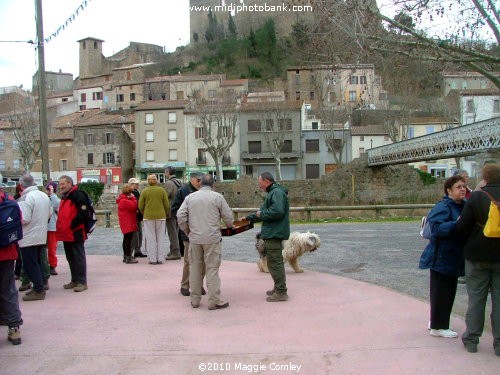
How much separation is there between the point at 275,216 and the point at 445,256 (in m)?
2.30

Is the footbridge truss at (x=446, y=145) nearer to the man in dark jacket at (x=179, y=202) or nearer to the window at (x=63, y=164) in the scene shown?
the man in dark jacket at (x=179, y=202)

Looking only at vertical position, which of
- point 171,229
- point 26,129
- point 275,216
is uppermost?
point 26,129

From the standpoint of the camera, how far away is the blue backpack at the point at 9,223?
5.14 meters

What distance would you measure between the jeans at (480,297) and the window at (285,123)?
4957 cm

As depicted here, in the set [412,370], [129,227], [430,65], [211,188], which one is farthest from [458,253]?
[430,65]

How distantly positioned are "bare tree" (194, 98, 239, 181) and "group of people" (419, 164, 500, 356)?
151 feet

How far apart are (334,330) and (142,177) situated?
188ft

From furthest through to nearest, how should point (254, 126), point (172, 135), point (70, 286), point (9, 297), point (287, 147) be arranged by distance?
point (172, 135) → point (287, 147) → point (254, 126) → point (70, 286) → point (9, 297)

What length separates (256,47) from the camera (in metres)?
91.5

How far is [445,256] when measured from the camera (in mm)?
5043

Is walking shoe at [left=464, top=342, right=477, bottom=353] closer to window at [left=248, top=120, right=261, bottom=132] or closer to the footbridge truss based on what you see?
the footbridge truss

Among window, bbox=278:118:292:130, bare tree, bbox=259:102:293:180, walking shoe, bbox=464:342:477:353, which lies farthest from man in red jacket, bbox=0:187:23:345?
window, bbox=278:118:292:130

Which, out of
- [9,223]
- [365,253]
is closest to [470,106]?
[365,253]

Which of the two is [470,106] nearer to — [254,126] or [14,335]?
[254,126]
